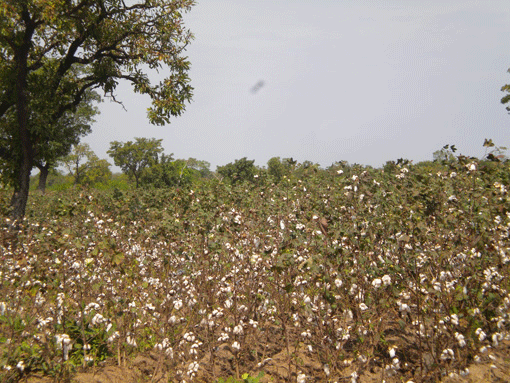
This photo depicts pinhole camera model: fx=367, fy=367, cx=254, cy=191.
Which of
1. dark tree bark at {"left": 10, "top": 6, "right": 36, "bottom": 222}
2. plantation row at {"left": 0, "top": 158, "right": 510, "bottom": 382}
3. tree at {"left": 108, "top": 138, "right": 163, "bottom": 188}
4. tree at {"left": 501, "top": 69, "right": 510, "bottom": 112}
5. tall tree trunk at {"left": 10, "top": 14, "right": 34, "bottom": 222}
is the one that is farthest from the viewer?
tree at {"left": 108, "top": 138, "right": 163, "bottom": 188}

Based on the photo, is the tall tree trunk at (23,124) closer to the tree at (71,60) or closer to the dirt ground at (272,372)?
the tree at (71,60)

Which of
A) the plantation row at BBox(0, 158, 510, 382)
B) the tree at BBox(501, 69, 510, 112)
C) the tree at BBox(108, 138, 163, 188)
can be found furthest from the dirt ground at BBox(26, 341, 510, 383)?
the tree at BBox(108, 138, 163, 188)

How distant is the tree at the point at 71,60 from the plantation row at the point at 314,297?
7347mm

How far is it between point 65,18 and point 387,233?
33.4ft

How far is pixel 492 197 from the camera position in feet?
15.3

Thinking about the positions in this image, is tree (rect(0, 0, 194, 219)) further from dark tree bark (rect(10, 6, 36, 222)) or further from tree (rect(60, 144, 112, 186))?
tree (rect(60, 144, 112, 186))

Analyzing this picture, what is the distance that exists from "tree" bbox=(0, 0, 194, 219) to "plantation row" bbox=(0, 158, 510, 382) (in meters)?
7.35

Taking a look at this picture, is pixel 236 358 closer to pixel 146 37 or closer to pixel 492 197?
pixel 492 197

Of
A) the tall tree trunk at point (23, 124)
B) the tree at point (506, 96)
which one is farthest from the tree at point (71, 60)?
the tree at point (506, 96)

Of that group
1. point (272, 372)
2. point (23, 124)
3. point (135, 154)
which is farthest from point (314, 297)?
point (135, 154)

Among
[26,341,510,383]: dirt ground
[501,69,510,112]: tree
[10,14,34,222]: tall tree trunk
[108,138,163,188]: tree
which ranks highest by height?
[108,138,163,188]: tree

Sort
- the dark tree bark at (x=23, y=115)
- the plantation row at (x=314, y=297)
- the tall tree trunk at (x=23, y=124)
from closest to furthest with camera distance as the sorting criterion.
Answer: the plantation row at (x=314, y=297) → the dark tree bark at (x=23, y=115) → the tall tree trunk at (x=23, y=124)

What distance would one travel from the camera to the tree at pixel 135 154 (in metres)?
56.4

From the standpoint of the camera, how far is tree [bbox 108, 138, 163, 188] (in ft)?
185
